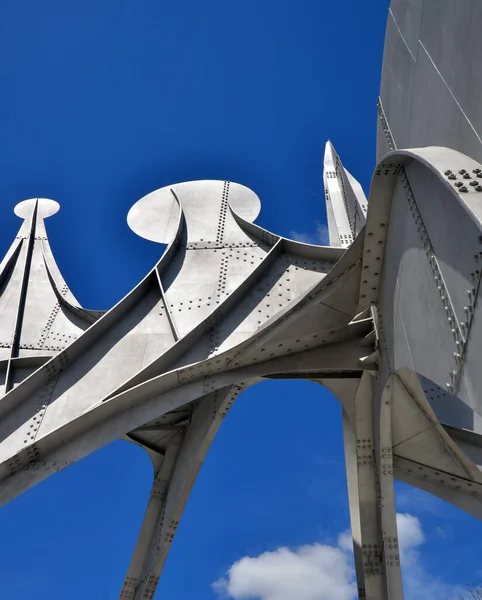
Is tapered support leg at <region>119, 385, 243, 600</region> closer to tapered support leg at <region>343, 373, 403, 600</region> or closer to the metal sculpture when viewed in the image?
the metal sculpture

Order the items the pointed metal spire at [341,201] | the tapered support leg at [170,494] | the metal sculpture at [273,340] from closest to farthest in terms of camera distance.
Result: the metal sculpture at [273,340], the pointed metal spire at [341,201], the tapered support leg at [170,494]

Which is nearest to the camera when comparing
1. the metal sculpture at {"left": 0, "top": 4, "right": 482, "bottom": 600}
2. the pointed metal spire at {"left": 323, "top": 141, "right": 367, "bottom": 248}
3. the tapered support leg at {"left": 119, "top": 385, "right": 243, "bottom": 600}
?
the metal sculpture at {"left": 0, "top": 4, "right": 482, "bottom": 600}

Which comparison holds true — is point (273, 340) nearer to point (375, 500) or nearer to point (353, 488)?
point (375, 500)

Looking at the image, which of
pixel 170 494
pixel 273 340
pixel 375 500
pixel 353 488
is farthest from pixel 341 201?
pixel 170 494

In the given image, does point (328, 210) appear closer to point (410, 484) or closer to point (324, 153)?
point (324, 153)

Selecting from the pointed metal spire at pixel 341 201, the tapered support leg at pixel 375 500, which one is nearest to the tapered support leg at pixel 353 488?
the tapered support leg at pixel 375 500

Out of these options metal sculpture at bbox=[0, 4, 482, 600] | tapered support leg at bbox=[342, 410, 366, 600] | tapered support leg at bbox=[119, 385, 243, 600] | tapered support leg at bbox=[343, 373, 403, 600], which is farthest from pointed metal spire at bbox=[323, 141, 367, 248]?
tapered support leg at bbox=[342, 410, 366, 600]

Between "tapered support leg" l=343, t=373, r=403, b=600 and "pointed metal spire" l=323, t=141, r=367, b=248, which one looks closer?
"pointed metal spire" l=323, t=141, r=367, b=248

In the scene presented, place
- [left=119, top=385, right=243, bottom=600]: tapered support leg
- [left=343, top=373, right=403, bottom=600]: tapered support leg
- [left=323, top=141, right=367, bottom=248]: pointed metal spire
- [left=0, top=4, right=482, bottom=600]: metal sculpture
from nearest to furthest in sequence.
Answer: [left=0, top=4, right=482, bottom=600]: metal sculpture < [left=323, top=141, right=367, bottom=248]: pointed metal spire < [left=343, top=373, right=403, bottom=600]: tapered support leg < [left=119, top=385, right=243, bottom=600]: tapered support leg

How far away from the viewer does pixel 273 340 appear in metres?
10.1

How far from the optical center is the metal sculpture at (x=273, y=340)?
612 centimetres

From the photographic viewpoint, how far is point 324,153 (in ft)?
46.6

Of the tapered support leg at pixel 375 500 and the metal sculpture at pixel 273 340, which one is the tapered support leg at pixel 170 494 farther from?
the tapered support leg at pixel 375 500

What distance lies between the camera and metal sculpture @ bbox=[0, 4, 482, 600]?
612 centimetres
